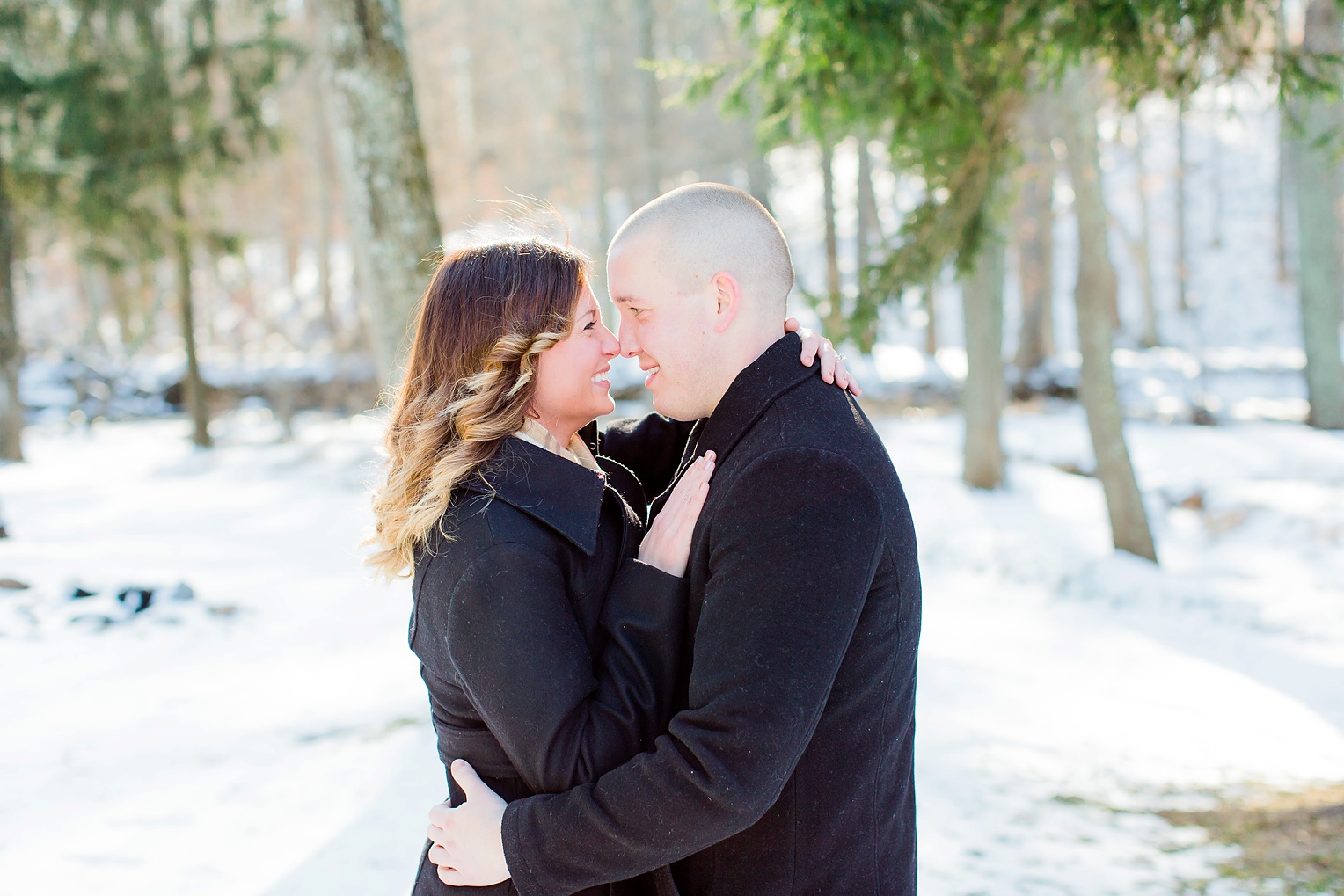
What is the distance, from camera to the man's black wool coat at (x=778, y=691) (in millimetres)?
1552

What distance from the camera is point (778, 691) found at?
1.54 meters

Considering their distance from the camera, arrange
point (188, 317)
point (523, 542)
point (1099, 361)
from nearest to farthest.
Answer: point (523, 542) < point (1099, 361) < point (188, 317)

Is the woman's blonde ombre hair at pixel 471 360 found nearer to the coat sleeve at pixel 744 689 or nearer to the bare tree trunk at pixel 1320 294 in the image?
the coat sleeve at pixel 744 689

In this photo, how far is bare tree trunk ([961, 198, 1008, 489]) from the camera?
11688 mm

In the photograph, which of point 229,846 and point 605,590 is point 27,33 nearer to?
point 229,846

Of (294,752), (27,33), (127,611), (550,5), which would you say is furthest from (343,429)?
(550,5)

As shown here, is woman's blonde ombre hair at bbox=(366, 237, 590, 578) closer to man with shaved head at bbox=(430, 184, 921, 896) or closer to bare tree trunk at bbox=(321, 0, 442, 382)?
man with shaved head at bbox=(430, 184, 921, 896)

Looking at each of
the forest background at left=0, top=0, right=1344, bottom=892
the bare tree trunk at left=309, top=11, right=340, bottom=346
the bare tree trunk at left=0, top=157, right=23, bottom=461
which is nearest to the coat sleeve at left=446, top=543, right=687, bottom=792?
the forest background at left=0, top=0, right=1344, bottom=892

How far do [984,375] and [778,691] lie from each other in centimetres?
1097

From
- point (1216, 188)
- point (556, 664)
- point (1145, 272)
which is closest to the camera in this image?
point (556, 664)

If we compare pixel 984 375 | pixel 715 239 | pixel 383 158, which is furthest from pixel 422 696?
pixel 984 375

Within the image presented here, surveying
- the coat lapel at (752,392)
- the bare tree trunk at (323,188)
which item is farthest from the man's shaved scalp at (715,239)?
the bare tree trunk at (323,188)

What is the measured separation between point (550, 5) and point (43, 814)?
96.8ft

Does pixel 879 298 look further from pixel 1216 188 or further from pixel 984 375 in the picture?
pixel 1216 188
